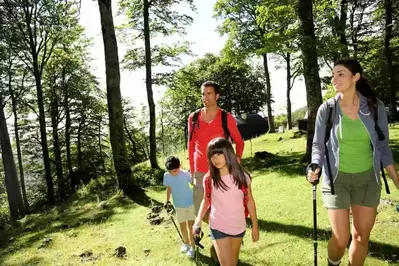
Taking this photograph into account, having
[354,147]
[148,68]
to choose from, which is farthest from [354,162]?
[148,68]

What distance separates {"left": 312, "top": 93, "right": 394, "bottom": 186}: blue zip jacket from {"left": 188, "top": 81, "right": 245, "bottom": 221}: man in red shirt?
4.31 feet

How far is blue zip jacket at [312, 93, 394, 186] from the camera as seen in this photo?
3.73 meters

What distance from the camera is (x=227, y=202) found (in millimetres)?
3891

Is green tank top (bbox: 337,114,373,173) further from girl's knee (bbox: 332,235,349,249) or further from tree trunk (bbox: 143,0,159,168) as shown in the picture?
tree trunk (bbox: 143,0,159,168)

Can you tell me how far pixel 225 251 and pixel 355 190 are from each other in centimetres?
157

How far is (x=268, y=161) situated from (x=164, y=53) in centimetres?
836

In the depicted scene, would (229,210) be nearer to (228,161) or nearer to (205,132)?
(228,161)

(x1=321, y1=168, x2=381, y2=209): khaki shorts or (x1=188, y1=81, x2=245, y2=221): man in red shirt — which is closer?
(x1=321, y1=168, x2=381, y2=209): khaki shorts

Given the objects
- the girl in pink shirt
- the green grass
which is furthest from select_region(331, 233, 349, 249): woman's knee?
the green grass

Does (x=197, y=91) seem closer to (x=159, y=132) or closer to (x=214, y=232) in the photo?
(x=214, y=232)

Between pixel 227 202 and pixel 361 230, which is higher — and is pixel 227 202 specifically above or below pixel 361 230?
above

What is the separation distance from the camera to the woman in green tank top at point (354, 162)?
3.73 m

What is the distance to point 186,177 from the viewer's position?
20.3ft

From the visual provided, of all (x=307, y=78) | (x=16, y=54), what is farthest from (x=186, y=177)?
(x=16, y=54)
